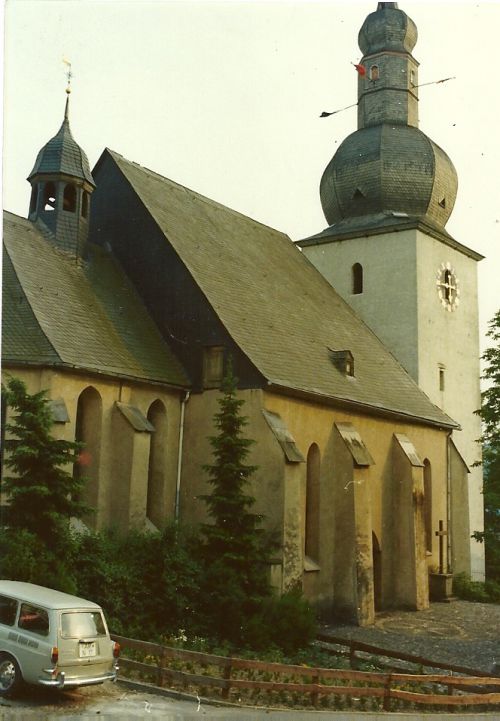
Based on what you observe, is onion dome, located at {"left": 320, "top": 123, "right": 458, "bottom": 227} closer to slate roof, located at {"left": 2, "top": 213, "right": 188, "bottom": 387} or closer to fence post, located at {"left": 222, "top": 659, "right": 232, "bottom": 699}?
slate roof, located at {"left": 2, "top": 213, "right": 188, "bottom": 387}

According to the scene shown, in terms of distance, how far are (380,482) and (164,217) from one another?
33.7 feet

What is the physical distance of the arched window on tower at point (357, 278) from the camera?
3438 cm

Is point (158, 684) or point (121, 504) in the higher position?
point (121, 504)

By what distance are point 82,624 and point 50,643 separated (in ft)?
2.07

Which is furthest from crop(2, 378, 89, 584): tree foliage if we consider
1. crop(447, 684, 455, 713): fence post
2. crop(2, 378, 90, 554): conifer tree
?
crop(447, 684, 455, 713): fence post

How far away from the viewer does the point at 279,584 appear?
20.3 m

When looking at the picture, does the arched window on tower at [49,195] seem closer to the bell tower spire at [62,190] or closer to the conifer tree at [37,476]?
the bell tower spire at [62,190]

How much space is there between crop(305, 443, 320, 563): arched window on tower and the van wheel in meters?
13.5

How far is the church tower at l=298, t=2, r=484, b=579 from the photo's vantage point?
32.9 metres

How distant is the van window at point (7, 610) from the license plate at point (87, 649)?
3.11 ft

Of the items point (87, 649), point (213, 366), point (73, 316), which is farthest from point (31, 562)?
point (213, 366)

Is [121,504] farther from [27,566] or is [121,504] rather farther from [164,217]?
[164,217]

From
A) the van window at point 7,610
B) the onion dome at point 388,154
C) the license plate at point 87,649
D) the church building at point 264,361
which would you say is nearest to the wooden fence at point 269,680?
the license plate at point 87,649

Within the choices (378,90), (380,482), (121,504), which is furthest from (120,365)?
(378,90)
